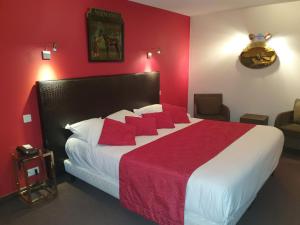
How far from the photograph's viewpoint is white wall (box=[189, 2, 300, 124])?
4.23 metres

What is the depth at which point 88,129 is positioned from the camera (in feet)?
9.53

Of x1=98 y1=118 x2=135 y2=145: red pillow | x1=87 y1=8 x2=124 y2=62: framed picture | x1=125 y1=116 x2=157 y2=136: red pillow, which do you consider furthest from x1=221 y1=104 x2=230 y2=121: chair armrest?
x1=98 y1=118 x2=135 y2=145: red pillow

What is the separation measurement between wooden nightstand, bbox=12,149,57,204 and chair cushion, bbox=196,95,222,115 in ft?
10.5

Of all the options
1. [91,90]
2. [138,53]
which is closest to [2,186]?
[91,90]

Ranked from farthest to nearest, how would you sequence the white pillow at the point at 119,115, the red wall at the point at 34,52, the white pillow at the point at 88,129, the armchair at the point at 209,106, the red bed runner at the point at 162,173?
the armchair at the point at 209,106 → the white pillow at the point at 119,115 → the white pillow at the point at 88,129 → the red wall at the point at 34,52 → the red bed runner at the point at 162,173

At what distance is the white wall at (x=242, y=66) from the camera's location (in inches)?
167

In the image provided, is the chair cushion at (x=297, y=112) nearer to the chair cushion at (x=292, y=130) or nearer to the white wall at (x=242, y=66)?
the chair cushion at (x=292, y=130)

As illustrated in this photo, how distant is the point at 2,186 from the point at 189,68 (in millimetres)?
4222

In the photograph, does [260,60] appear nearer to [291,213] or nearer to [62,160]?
[291,213]

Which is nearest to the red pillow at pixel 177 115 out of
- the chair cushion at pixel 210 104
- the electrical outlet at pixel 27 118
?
the chair cushion at pixel 210 104

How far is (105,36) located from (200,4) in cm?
185

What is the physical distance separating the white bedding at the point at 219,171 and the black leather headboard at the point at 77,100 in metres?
0.21

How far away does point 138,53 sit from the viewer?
4.05 m

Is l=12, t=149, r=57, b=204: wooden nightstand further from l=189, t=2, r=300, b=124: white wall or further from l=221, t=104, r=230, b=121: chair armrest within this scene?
l=189, t=2, r=300, b=124: white wall
